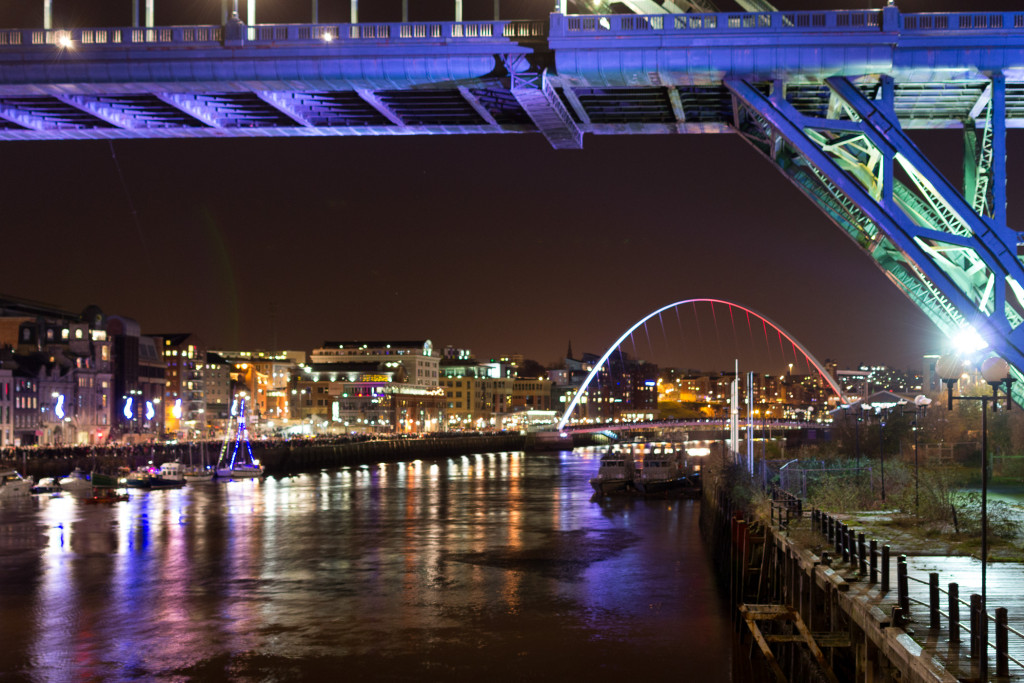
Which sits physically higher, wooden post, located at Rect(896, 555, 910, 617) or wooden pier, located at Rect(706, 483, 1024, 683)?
wooden post, located at Rect(896, 555, 910, 617)

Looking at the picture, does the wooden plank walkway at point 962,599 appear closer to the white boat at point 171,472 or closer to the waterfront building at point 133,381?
the white boat at point 171,472

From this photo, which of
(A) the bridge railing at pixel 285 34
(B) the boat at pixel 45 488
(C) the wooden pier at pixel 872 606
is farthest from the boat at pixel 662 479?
(A) the bridge railing at pixel 285 34

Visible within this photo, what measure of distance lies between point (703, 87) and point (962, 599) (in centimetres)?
1055

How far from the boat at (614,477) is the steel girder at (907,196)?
185 feet

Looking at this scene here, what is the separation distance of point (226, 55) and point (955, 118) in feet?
48.5

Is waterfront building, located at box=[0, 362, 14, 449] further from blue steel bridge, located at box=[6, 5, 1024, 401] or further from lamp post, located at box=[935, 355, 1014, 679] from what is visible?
lamp post, located at box=[935, 355, 1014, 679]

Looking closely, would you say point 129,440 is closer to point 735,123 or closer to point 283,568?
point 283,568

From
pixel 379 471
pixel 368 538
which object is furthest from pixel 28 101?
pixel 379 471

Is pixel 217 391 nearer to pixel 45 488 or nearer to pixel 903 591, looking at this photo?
pixel 45 488

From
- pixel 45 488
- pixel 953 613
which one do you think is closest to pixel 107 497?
pixel 45 488

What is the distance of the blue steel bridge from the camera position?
18.8 metres

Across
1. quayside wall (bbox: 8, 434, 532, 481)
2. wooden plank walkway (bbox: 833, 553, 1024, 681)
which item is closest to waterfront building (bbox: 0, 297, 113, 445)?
quayside wall (bbox: 8, 434, 532, 481)

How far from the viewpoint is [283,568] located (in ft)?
139

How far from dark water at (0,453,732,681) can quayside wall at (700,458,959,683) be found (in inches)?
71.6
